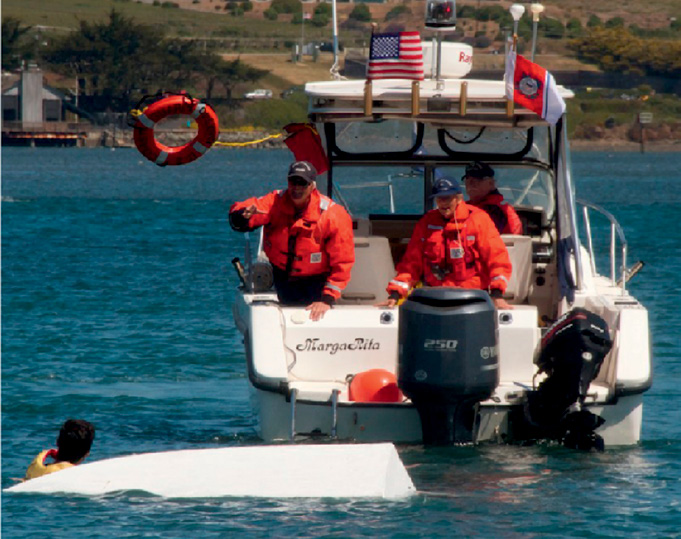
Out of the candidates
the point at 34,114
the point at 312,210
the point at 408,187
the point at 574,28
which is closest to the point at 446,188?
the point at 312,210

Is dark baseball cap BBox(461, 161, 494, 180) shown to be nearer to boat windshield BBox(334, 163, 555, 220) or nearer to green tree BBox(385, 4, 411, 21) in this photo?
boat windshield BBox(334, 163, 555, 220)

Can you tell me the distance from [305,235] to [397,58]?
1525 millimetres

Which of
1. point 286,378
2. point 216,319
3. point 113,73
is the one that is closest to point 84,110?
point 113,73

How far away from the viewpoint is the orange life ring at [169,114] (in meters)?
10.9

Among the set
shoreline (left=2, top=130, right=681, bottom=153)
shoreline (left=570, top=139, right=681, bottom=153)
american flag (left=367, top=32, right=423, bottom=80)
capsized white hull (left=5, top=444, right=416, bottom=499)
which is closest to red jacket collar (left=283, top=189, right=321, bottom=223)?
american flag (left=367, top=32, right=423, bottom=80)

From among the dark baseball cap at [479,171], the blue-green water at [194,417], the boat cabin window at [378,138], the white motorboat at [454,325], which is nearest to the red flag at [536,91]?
the white motorboat at [454,325]

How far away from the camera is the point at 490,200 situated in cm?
1070

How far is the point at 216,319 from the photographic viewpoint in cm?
1862

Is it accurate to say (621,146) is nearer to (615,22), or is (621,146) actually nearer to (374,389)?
(615,22)

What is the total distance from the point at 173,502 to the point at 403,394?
153 cm

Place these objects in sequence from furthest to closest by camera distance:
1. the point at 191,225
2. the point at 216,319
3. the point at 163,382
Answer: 1. the point at 191,225
2. the point at 216,319
3. the point at 163,382

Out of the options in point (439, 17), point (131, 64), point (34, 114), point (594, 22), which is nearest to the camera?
point (439, 17)

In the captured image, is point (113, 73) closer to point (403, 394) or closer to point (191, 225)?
point (191, 225)

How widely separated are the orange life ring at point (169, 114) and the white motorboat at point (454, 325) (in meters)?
0.82
